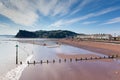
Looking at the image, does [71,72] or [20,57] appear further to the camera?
[20,57]

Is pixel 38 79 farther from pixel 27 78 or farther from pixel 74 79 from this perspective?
pixel 74 79

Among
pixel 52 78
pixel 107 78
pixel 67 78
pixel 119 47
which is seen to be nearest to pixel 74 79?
pixel 67 78

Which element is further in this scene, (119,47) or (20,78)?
(119,47)

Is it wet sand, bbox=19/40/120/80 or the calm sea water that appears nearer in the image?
wet sand, bbox=19/40/120/80

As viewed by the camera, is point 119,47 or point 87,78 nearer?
point 87,78

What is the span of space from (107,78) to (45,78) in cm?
840

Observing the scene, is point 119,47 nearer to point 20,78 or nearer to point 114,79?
point 114,79

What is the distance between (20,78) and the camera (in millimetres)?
21281

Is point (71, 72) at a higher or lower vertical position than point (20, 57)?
lower

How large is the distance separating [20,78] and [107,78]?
11.9 m

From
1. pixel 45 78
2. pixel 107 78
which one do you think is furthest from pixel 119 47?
pixel 45 78

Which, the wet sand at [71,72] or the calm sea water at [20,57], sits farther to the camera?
the calm sea water at [20,57]

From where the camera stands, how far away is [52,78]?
2111 cm

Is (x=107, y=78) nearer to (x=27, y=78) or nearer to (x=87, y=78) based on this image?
(x=87, y=78)
